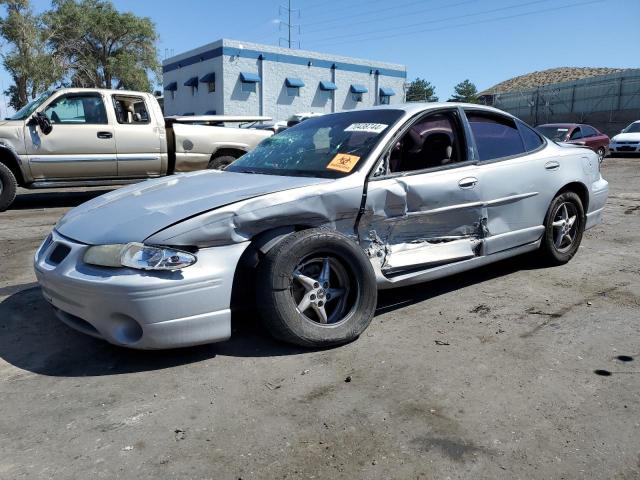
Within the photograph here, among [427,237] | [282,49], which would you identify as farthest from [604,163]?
[282,49]

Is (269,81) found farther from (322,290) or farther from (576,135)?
(322,290)

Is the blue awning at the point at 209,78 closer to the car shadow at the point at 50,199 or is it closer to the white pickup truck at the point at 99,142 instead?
the car shadow at the point at 50,199

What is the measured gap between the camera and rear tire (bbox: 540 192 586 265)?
4.80m

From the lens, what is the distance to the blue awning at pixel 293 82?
3234cm

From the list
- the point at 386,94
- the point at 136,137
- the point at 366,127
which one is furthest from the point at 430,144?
the point at 386,94

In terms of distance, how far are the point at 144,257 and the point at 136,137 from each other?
6662 millimetres

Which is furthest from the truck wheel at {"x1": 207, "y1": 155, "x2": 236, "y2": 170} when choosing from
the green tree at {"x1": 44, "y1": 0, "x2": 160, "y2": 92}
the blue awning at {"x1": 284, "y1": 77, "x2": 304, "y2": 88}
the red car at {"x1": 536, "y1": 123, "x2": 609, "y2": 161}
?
the green tree at {"x1": 44, "y1": 0, "x2": 160, "y2": 92}

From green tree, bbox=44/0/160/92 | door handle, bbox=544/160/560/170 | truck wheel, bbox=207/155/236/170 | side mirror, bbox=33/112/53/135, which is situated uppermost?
green tree, bbox=44/0/160/92

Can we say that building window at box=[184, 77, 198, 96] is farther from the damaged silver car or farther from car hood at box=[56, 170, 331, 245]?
car hood at box=[56, 170, 331, 245]

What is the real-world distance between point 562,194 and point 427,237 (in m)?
1.82

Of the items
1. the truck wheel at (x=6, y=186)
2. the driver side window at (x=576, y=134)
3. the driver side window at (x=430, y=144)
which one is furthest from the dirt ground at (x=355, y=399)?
the driver side window at (x=576, y=134)

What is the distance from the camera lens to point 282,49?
3231cm

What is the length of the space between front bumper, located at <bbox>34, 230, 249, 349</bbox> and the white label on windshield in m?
1.40

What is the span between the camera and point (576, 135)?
16609mm
